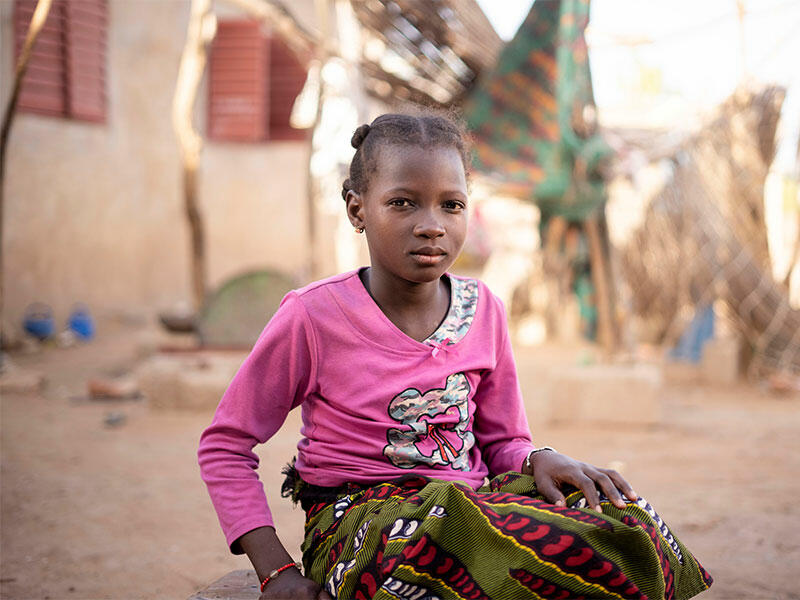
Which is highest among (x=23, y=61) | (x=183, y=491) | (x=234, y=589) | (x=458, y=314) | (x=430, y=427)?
(x=23, y=61)

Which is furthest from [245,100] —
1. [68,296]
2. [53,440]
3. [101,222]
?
[53,440]

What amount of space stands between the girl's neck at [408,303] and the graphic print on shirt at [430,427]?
123 mm

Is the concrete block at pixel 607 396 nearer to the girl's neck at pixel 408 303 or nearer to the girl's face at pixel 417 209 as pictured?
the girl's neck at pixel 408 303

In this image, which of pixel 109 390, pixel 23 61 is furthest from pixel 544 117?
pixel 109 390

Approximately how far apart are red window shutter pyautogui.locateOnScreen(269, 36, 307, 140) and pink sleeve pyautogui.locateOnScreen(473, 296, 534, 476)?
7.87m

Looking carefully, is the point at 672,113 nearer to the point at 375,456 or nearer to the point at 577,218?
the point at 577,218

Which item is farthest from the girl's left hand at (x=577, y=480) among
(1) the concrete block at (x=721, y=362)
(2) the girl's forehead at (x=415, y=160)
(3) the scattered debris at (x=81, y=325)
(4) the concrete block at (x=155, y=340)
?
(3) the scattered debris at (x=81, y=325)

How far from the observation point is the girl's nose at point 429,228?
1443mm

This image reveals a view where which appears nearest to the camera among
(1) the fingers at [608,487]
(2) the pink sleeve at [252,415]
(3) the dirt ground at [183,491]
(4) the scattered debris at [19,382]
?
(1) the fingers at [608,487]

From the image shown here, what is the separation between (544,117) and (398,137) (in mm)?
3946

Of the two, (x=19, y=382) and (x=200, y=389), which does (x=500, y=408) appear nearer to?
(x=200, y=389)

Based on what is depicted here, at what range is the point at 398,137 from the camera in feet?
4.91

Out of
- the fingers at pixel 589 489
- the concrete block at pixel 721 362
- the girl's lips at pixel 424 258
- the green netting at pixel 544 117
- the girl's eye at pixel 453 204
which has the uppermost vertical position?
the green netting at pixel 544 117

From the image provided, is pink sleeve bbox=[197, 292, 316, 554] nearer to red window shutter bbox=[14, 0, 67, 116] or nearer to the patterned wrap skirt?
the patterned wrap skirt
